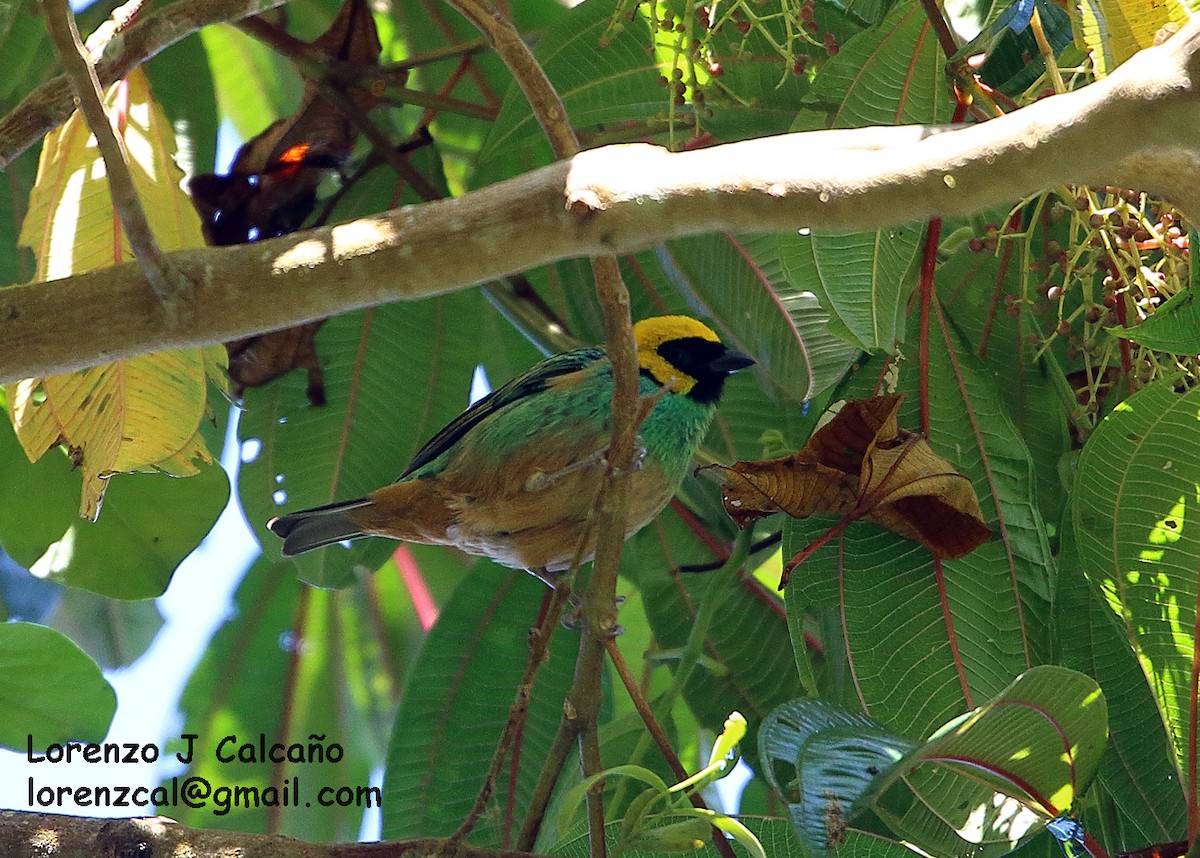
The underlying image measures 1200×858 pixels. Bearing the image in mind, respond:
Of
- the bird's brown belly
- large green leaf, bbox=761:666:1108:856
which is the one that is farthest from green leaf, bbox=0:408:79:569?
large green leaf, bbox=761:666:1108:856

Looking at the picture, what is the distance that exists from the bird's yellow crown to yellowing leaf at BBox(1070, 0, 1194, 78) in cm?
143

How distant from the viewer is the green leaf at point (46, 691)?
222 cm

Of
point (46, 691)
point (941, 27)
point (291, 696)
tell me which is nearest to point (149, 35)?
point (46, 691)

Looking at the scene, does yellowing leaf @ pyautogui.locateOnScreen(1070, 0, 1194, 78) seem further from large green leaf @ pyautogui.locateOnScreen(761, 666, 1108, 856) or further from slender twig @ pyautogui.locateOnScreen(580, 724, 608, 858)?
slender twig @ pyautogui.locateOnScreen(580, 724, 608, 858)

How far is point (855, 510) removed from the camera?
2.06 metres

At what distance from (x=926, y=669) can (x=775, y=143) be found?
1083mm

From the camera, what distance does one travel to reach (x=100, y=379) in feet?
7.24

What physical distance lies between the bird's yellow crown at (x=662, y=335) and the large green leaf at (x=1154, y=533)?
1.21 metres

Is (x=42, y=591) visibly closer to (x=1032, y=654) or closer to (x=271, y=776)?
(x=271, y=776)

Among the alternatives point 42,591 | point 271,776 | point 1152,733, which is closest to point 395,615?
point 271,776

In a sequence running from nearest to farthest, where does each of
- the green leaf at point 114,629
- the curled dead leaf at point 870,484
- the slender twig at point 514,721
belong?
the slender twig at point 514,721 < the curled dead leaf at point 870,484 < the green leaf at point 114,629

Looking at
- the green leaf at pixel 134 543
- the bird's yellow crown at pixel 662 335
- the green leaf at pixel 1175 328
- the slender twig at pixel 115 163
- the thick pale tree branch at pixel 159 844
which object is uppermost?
the slender twig at pixel 115 163

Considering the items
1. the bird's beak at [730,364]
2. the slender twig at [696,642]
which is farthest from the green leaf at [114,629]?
the slender twig at [696,642]

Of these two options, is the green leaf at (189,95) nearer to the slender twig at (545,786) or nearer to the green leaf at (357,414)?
the green leaf at (357,414)
